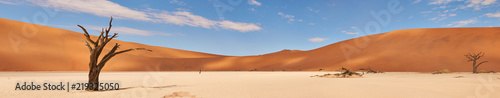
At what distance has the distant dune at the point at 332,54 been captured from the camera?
1713 inches

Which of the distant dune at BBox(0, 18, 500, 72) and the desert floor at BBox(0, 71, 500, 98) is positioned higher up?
the distant dune at BBox(0, 18, 500, 72)

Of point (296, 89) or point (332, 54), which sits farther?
point (332, 54)

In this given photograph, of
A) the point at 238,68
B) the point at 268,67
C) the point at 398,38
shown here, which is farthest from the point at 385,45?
the point at 238,68

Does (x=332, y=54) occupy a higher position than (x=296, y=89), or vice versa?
(x=332, y=54)

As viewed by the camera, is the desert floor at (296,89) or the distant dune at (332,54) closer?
the desert floor at (296,89)

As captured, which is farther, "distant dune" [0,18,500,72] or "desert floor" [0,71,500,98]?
"distant dune" [0,18,500,72]

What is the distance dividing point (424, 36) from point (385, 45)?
687cm

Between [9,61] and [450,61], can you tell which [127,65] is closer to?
[9,61]

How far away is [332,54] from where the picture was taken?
6278cm

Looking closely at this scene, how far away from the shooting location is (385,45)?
186ft

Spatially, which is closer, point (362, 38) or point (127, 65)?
point (127, 65)

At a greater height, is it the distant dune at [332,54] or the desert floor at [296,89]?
the distant dune at [332,54]

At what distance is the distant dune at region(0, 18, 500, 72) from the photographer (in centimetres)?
4350

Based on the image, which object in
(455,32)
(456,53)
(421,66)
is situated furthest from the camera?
(455,32)
